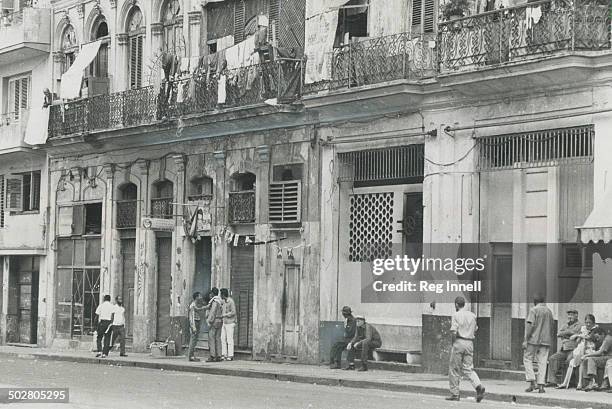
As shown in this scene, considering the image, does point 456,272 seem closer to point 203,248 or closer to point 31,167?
point 203,248

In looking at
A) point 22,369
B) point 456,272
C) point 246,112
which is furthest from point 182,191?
point 456,272

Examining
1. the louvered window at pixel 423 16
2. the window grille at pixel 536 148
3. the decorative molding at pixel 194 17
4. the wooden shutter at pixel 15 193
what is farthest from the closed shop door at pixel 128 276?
the window grille at pixel 536 148

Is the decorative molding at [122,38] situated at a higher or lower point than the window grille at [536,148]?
higher

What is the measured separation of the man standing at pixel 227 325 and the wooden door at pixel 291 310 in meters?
1.16

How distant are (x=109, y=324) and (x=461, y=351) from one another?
47.2 ft

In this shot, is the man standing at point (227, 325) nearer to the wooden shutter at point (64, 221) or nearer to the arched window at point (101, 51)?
the wooden shutter at point (64, 221)

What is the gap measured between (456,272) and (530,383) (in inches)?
164

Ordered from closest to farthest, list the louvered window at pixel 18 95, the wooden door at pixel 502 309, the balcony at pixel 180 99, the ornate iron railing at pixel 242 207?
the wooden door at pixel 502 309 < the balcony at pixel 180 99 < the ornate iron railing at pixel 242 207 < the louvered window at pixel 18 95

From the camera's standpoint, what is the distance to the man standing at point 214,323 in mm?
30250

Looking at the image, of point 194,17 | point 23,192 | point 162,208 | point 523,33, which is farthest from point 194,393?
point 23,192

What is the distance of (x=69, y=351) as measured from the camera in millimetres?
36406

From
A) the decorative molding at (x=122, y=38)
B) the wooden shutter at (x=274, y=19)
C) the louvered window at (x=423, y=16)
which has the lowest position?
the louvered window at (x=423, y=16)

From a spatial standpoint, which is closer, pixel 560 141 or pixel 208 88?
pixel 560 141

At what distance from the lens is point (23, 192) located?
40.5m
